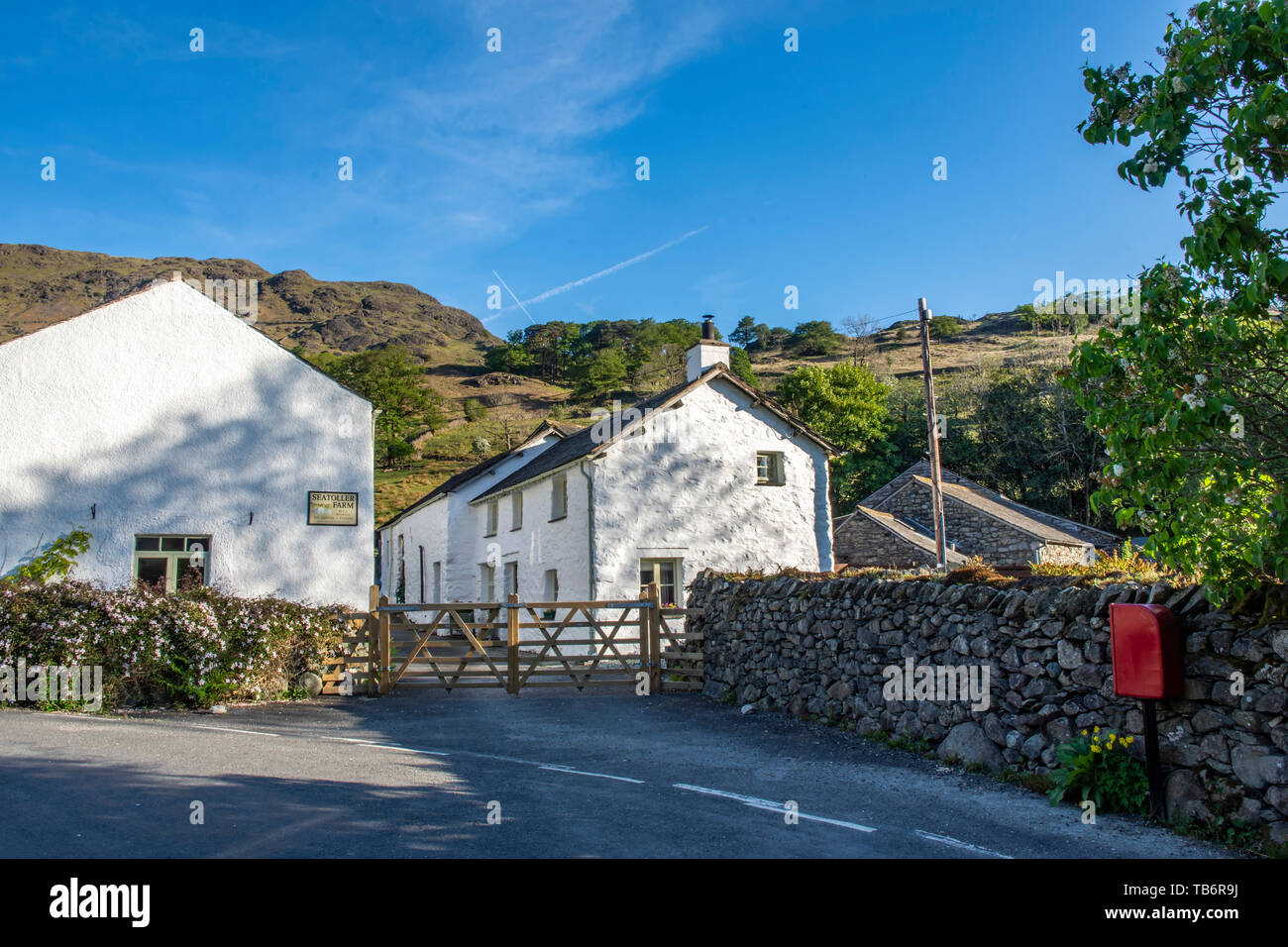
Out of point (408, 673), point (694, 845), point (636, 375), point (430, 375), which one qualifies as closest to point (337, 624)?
point (408, 673)

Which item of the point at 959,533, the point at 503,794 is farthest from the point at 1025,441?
the point at 503,794

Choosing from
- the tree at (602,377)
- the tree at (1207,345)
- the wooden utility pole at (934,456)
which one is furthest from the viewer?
the tree at (602,377)

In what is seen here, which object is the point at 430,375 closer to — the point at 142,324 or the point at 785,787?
the point at 142,324

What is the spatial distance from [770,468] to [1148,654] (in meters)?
17.1

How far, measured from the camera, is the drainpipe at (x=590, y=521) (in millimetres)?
21062

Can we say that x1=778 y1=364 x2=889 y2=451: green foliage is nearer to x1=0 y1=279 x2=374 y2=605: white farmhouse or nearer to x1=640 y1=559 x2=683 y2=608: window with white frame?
x1=640 y1=559 x2=683 y2=608: window with white frame

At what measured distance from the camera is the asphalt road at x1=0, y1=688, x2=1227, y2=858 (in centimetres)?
617

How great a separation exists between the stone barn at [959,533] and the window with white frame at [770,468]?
8299mm

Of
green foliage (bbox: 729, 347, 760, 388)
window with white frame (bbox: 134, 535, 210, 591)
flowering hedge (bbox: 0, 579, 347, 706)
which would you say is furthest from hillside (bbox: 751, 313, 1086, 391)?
flowering hedge (bbox: 0, 579, 347, 706)

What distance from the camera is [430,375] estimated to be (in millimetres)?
124688

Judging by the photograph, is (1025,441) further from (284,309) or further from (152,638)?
(284,309)

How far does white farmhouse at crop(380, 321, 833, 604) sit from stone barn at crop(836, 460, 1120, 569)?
811 centimetres

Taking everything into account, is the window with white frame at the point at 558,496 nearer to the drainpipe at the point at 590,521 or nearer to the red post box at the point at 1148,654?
the drainpipe at the point at 590,521

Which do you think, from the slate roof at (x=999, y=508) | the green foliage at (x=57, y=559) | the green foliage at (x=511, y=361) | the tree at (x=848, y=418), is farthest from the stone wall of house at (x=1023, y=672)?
the green foliage at (x=511, y=361)
